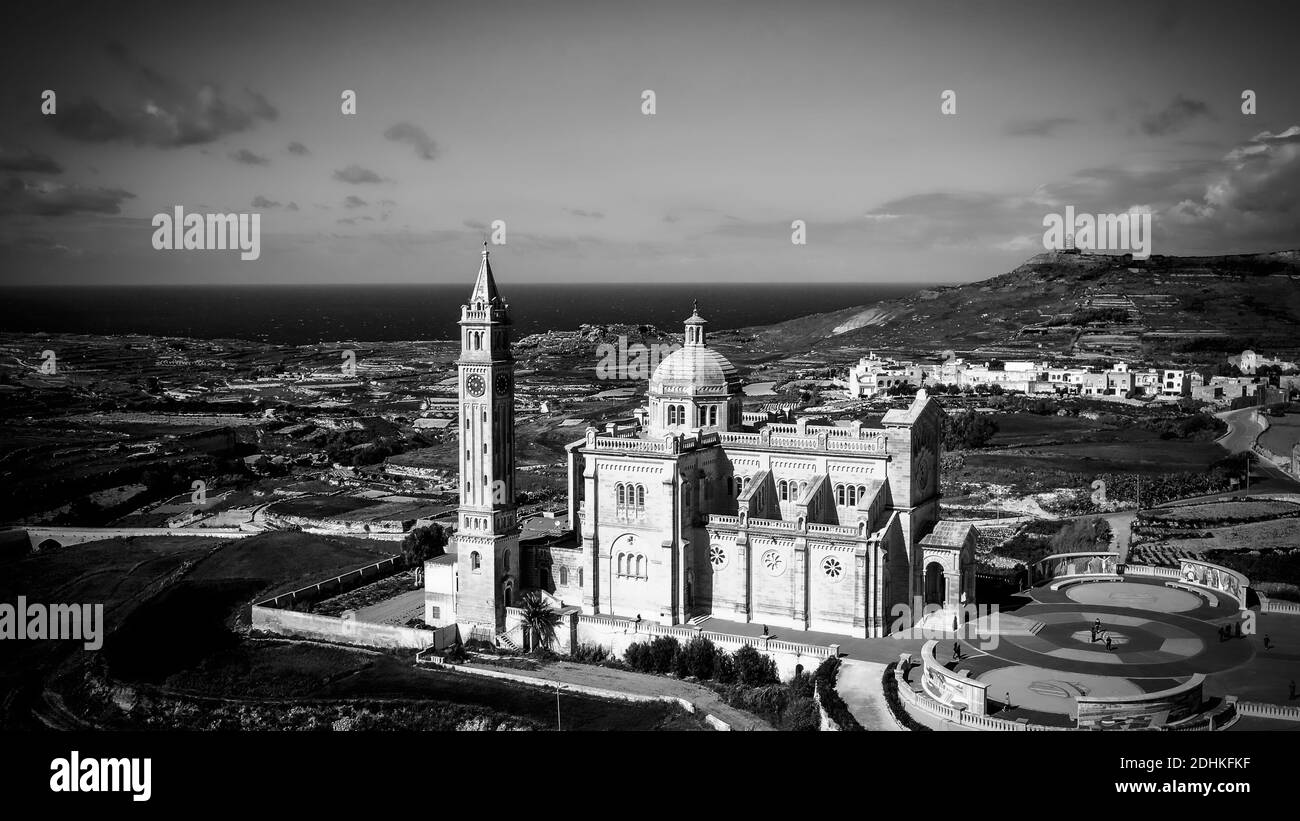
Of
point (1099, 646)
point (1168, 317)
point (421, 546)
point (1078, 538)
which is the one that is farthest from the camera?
point (1168, 317)

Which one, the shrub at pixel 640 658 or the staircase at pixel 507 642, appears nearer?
the shrub at pixel 640 658

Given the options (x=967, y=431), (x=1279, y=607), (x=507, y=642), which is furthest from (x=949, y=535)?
(x=967, y=431)

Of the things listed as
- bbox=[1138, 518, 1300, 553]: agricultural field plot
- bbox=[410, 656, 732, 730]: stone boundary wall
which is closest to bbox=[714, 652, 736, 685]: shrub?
bbox=[410, 656, 732, 730]: stone boundary wall

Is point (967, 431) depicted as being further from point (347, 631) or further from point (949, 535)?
point (347, 631)

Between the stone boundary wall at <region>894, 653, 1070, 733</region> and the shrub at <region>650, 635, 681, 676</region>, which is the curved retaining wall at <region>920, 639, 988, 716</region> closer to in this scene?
the stone boundary wall at <region>894, 653, 1070, 733</region>

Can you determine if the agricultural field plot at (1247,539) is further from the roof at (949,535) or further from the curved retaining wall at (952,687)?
the curved retaining wall at (952,687)

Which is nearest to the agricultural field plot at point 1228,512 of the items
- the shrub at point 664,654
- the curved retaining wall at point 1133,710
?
the curved retaining wall at point 1133,710
